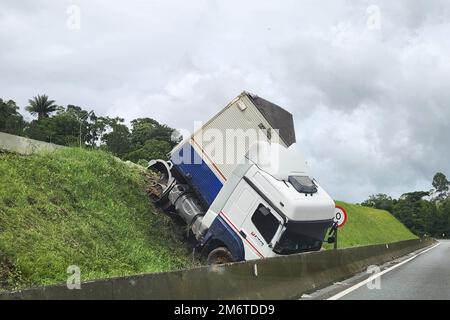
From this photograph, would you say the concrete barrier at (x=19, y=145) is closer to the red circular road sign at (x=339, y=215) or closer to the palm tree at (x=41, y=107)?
the red circular road sign at (x=339, y=215)

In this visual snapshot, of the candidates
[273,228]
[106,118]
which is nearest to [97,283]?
[273,228]

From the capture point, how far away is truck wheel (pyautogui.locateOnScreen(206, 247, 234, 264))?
15.8m

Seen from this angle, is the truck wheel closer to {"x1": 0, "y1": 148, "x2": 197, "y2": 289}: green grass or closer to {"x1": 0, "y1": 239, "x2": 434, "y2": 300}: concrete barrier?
{"x1": 0, "y1": 148, "x2": 197, "y2": 289}: green grass

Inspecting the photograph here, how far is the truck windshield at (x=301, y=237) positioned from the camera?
49.5ft

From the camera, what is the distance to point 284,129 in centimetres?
1839

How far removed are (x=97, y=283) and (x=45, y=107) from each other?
12580 centimetres

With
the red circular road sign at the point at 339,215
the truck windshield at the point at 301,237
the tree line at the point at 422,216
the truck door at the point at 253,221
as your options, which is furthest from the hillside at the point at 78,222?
the tree line at the point at 422,216

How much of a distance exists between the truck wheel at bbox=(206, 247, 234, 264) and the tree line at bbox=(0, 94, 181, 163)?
218 feet

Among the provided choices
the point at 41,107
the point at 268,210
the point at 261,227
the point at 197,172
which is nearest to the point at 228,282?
the point at 268,210

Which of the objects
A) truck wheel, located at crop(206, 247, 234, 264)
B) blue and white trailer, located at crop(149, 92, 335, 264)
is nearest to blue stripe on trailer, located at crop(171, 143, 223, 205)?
blue and white trailer, located at crop(149, 92, 335, 264)

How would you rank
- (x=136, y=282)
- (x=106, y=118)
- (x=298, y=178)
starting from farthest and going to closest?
(x=106, y=118) → (x=298, y=178) → (x=136, y=282)

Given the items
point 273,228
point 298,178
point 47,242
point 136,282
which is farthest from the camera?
point 298,178

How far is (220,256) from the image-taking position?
15.9 m

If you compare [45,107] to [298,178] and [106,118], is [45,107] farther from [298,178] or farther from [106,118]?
[298,178]
